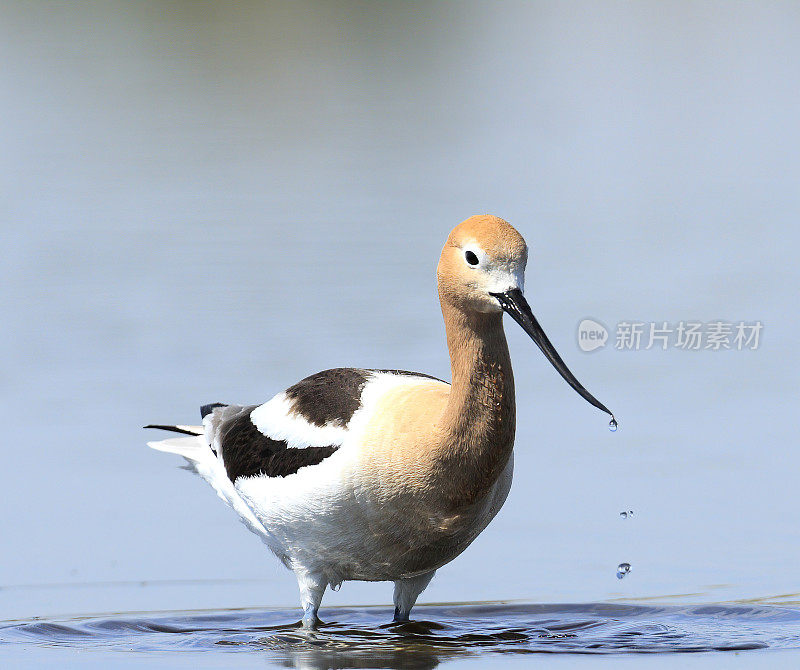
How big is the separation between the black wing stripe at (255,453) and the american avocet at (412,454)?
0.04ft

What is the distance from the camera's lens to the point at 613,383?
1040cm

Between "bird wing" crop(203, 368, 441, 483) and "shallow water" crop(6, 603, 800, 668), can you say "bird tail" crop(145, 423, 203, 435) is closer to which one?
"bird wing" crop(203, 368, 441, 483)

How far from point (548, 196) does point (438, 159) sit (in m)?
2.97

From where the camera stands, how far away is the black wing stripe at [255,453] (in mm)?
6961

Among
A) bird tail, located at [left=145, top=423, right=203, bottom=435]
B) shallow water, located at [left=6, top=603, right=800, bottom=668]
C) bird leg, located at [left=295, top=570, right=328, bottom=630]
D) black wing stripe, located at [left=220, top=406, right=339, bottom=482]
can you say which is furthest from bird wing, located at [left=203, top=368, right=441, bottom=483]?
shallow water, located at [left=6, top=603, right=800, bottom=668]

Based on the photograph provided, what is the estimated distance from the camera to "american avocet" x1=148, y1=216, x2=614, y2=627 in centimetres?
649

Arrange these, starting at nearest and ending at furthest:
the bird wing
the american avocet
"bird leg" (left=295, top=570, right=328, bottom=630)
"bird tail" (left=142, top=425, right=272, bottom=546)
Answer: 1. the american avocet
2. the bird wing
3. "bird leg" (left=295, top=570, right=328, bottom=630)
4. "bird tail" (left=142, top=425, right=272, bottom=546)

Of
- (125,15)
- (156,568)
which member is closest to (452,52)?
(125,15)

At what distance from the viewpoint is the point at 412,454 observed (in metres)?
6.52

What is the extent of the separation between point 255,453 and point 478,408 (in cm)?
142

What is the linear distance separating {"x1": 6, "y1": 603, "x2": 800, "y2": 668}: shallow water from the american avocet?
9.8 inches

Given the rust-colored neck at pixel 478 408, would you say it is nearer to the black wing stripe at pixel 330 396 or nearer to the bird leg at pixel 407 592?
the black wing stripe at pixel 330 396

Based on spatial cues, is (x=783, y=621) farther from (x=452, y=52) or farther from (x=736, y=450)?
(x=452, y=52)

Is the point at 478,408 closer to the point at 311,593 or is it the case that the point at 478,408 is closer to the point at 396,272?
the point at 311,593
